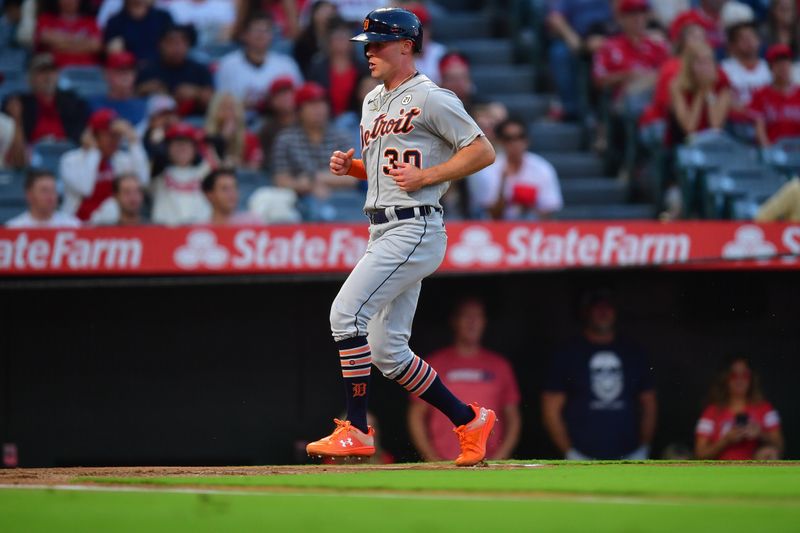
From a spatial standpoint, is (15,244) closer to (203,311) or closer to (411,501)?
(203,311)

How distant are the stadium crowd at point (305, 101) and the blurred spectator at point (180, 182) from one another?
14 millimetres

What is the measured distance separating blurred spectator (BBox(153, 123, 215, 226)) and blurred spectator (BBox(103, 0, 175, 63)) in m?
1.88

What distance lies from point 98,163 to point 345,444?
4659mm

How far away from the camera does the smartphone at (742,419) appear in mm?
8844

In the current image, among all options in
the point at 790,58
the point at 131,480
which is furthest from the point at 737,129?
the point at 131,480

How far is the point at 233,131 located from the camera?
10594mm

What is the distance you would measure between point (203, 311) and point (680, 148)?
392 centimetres

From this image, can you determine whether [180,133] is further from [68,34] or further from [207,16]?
[207,16]

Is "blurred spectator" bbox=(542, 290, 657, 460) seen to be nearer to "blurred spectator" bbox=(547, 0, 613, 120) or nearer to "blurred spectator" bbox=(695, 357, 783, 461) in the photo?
"blurred spectator" bbox=(695, 357, 783, 461)

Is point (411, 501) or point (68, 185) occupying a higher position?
point (68, 185)

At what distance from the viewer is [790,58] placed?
1138cm

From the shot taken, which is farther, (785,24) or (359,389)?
(785,24)

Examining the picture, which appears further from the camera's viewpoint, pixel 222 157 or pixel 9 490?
pixel 222 157

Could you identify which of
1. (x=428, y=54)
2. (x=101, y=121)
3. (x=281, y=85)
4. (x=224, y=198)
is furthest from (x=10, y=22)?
(x=224, y=198)
